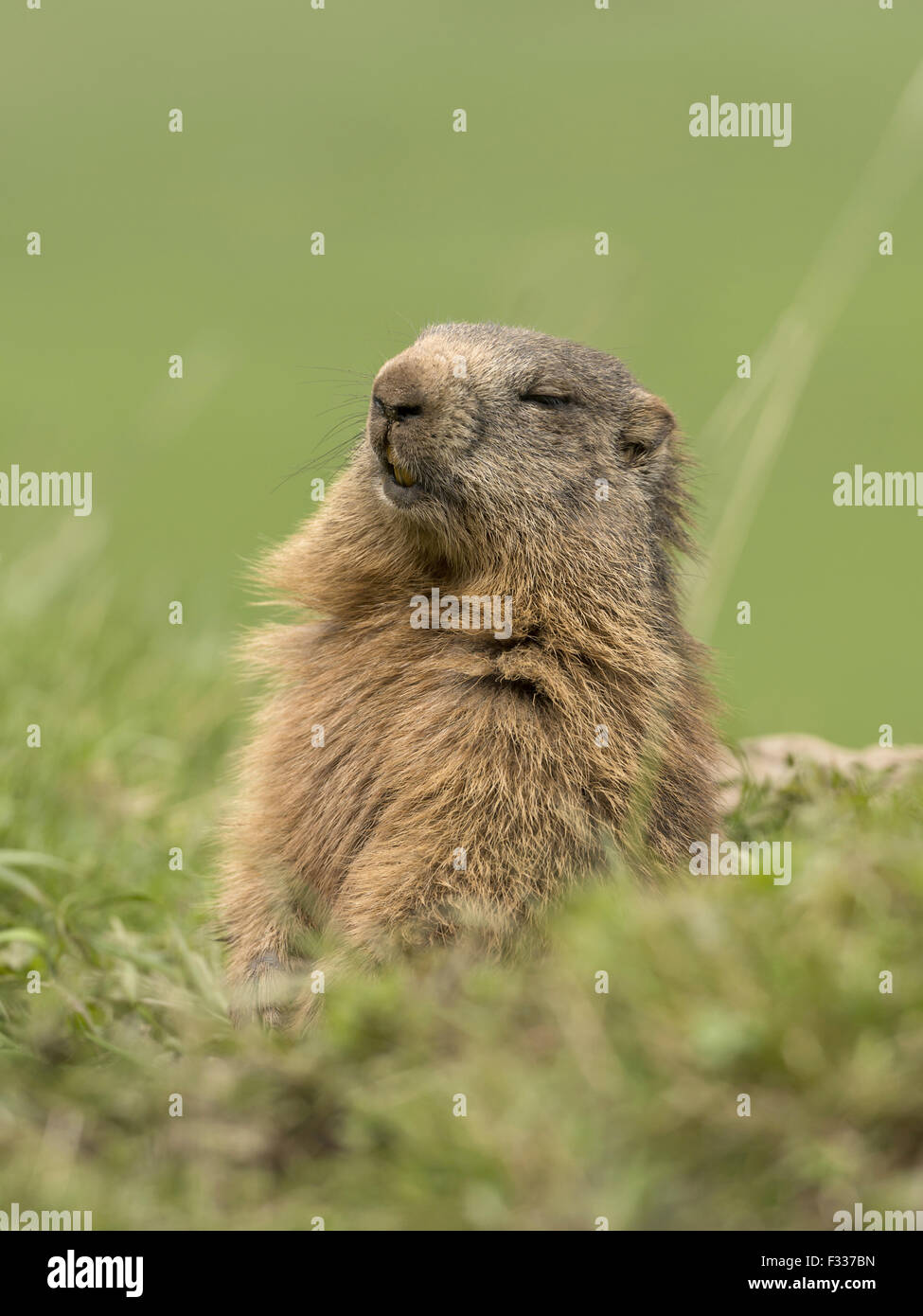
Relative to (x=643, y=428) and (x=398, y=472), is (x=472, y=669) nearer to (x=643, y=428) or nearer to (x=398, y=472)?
(x=398, y=472)

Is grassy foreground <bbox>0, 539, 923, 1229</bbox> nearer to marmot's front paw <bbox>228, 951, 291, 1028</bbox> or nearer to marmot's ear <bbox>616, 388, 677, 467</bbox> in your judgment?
marmot's front paw <bbox>228, 951, 291, 1028</bbox>

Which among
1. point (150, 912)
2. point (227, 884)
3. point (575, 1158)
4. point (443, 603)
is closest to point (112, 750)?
point (150, 912)

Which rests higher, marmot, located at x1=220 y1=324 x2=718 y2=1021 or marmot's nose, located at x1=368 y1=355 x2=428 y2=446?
marmot's nose, located at x1=368 y1=355 x2=428 y2=446

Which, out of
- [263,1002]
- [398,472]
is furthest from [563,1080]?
[398,472]

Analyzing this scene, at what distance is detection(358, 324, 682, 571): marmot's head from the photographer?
484cm

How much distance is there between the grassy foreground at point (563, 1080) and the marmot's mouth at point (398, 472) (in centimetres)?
151

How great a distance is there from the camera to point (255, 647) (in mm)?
5500

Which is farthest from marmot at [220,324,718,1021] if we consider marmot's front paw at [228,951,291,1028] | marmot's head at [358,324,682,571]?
marmot's front paw at [228,951,291,1028]

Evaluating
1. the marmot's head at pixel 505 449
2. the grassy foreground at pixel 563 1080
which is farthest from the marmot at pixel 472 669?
the grassy foreground at pixel 563 1080

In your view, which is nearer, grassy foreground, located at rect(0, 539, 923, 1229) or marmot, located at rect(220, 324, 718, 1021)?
grassy foreground, located at rect(0, 539, 923, 1229)
